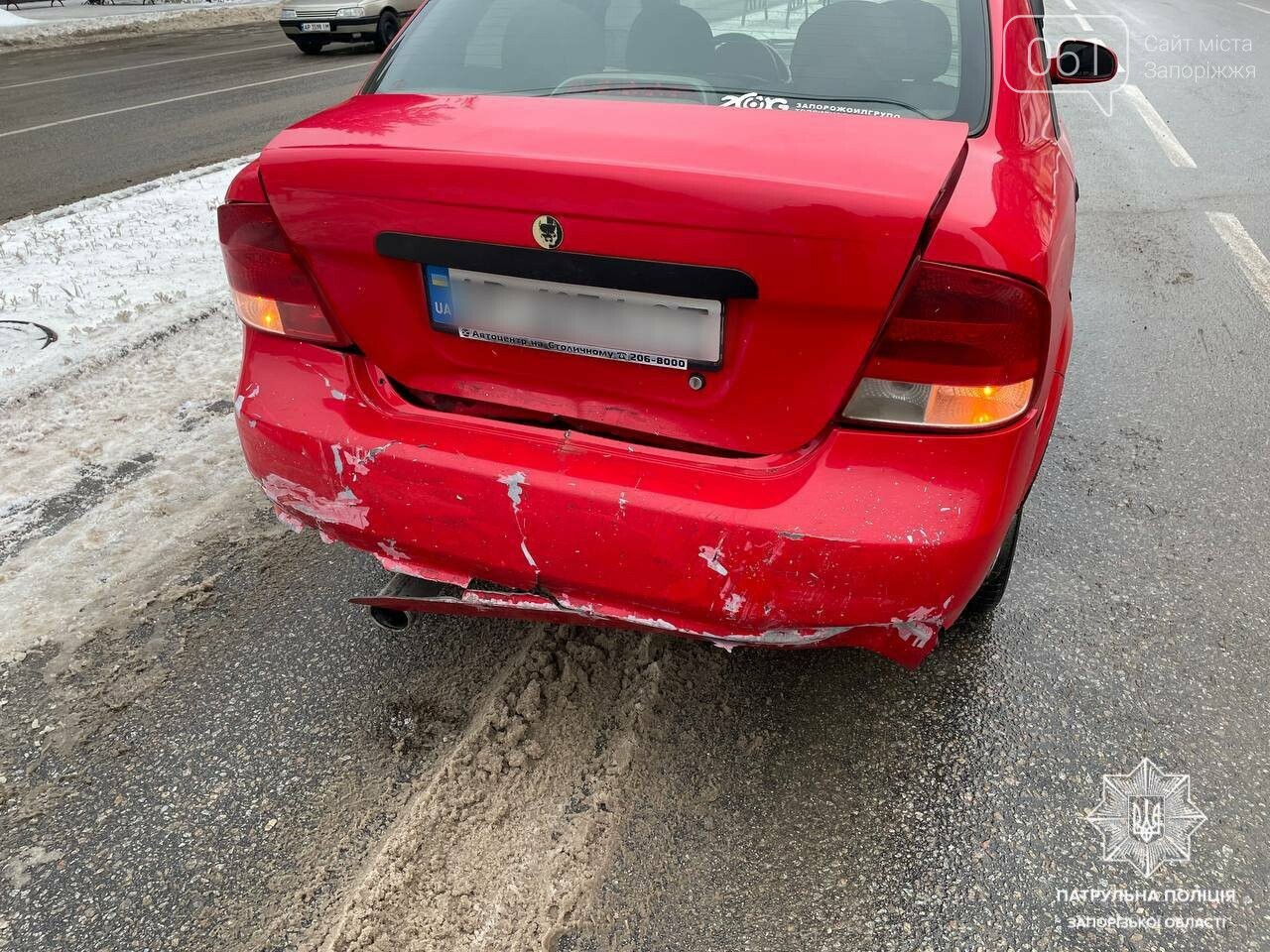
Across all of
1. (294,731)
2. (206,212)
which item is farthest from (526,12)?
(206,212)

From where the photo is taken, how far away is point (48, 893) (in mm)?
1886

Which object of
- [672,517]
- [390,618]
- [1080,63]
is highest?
[1080,63]

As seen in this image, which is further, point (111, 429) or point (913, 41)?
point (111, 429)

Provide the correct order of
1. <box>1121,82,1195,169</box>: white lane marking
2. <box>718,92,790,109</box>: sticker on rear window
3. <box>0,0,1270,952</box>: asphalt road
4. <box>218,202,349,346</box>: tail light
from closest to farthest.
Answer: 1. <box>0,0,1270,952</box>: asphalt road
2. <box>218,202,349,346</box>: tail light
3. <box>718,92,790,109</box>: sticker on rear window
4. <box>1121,82,1195,169</box>: white lane marking

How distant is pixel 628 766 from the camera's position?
7.02 feet

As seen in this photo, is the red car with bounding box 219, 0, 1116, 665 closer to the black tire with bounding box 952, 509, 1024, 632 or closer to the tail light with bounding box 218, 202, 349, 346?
the tail light with bounding box 218, 202, 349, 346

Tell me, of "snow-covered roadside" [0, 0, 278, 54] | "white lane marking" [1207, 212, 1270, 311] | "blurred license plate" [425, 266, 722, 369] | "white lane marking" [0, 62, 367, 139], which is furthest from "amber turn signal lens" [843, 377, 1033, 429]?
"snow-covered roadside" [0, 0, 278, 54]

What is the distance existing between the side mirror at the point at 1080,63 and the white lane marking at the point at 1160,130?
4760mm

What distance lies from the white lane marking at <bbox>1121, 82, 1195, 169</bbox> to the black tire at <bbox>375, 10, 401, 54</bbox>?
11605mm

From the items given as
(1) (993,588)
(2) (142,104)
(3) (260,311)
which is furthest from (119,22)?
(1) (993,588)

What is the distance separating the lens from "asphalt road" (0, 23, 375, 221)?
25.6ft

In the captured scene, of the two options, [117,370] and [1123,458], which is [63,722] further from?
[1123,458]

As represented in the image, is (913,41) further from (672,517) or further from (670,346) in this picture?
(672,517)

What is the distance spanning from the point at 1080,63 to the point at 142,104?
443 inches
